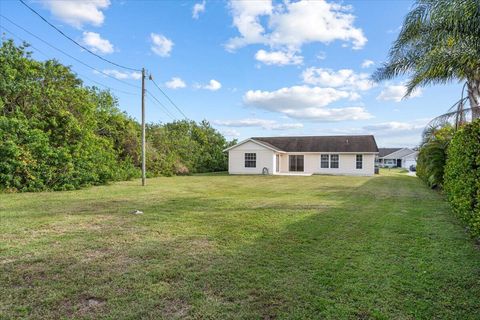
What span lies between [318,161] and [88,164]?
21.8 m

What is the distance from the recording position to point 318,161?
3022cm

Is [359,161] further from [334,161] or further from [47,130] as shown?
[47,130]

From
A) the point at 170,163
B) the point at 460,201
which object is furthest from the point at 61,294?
the point at 170,163

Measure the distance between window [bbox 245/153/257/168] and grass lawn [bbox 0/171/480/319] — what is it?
20579 millimetres

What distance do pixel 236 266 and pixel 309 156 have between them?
27366 mm

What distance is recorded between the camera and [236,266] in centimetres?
420

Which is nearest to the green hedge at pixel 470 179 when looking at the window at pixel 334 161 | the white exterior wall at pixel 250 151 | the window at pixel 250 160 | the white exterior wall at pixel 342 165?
the white exterior wall at pixel 250 151

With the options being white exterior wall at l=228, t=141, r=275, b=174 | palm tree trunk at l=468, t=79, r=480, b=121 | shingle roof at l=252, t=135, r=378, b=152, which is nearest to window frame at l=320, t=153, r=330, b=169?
shingle roof at l=252, t=135, r=378, b=152

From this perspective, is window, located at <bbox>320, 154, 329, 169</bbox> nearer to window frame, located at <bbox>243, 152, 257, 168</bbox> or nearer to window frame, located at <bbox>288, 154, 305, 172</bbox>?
window frame, located at <bbox>288, 154, 305, 172</bbox>

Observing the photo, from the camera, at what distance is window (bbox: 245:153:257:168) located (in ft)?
92.9

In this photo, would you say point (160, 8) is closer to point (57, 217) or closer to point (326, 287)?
point (57, 217)

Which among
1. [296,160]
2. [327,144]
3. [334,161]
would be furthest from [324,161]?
[296,160]

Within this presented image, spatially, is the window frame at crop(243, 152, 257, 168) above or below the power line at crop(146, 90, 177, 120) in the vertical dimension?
below

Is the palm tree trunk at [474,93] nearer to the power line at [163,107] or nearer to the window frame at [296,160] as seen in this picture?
the power line at [163,107]
